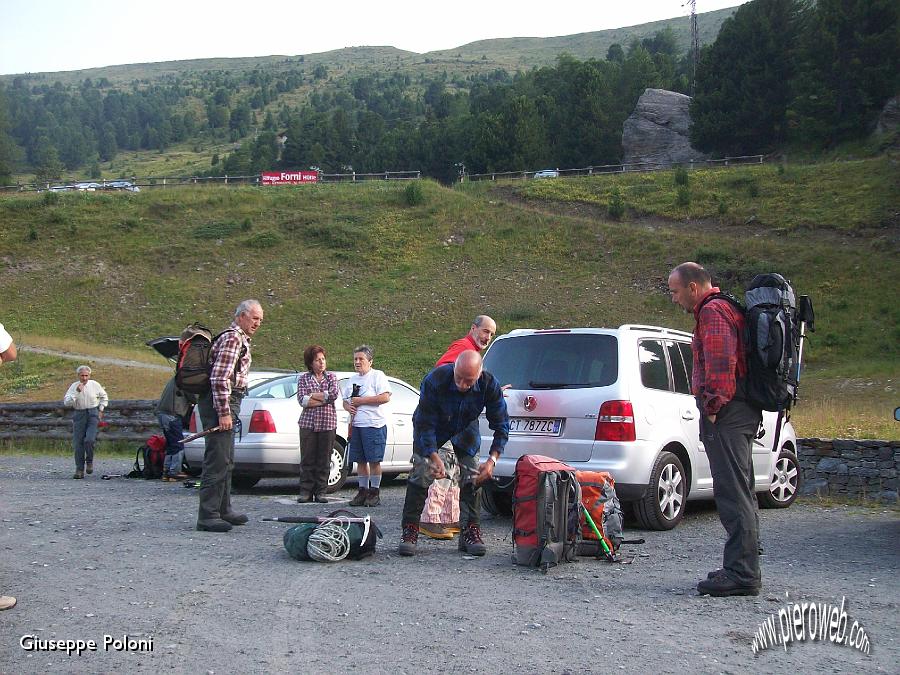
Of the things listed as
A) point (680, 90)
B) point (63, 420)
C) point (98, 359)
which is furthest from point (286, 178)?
point (63, 420)

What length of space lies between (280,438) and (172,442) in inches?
109

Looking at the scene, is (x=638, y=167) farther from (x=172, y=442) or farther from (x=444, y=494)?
(x=444, y=494)

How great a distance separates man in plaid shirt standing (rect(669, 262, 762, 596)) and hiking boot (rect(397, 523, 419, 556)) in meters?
2.45

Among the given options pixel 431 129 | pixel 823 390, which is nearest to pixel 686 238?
pixel 823 390

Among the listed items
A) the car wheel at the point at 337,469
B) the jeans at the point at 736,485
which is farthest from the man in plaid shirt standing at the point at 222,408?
the jeans at the point at 736,485

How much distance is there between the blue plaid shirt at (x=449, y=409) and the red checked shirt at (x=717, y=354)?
1.87m

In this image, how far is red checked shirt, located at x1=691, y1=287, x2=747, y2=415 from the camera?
6.18 metres

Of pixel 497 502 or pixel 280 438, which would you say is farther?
pixel 280 438

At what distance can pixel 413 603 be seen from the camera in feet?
20.1

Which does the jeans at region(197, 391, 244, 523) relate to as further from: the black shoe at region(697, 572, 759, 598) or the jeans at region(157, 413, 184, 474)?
the jeans at region(157, 413, 184, 474)

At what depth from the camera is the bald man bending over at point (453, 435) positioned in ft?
25.3

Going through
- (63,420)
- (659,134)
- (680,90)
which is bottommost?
(63,420)

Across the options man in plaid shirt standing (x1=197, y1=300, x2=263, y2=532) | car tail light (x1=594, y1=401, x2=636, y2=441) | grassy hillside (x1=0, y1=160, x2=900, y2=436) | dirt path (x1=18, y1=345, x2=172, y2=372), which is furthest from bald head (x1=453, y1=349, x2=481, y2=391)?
dirt path (x1=18, y1=345, x2=172, y2=372)

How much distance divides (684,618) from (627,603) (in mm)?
481
